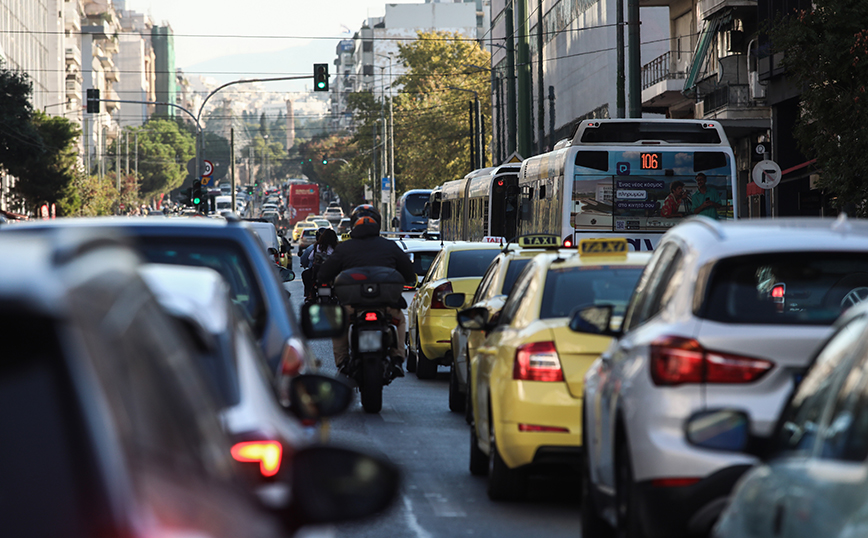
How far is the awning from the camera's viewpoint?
37906 millimetres

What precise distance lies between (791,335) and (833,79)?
15763mm

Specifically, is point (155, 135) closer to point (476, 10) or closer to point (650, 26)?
point (476, 10)

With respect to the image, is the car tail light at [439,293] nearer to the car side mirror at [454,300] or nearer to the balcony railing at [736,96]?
the car side mirror at [454,300]

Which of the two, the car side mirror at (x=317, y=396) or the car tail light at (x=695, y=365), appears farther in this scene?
the car tail light at (x=695, y=365)

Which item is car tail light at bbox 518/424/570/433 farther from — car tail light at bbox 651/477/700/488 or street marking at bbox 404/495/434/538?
car tail light at bbox 651/477/700/488

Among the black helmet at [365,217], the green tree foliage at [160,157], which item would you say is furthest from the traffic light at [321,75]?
the green tree foliage at [160,157]

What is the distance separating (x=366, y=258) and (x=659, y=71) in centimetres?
3346

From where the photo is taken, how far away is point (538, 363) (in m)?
7.97

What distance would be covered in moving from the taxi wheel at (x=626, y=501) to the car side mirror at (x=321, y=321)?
191 centimetres

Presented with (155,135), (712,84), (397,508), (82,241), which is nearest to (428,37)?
(712,84)

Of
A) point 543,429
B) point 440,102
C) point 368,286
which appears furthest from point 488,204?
point 440,102

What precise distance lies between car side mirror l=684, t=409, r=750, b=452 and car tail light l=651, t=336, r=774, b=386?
60.2 inches

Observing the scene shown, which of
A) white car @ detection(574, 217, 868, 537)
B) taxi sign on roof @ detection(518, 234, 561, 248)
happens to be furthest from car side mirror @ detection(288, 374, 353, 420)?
taxi sign on roof @ detection(518, 234, 561, 248)

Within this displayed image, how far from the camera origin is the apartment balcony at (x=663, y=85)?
138ft
